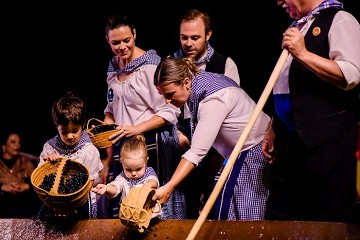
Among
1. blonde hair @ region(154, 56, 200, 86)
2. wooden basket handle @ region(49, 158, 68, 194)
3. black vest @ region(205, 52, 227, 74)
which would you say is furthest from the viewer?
black vest @ region(205, 52, 227, 74)

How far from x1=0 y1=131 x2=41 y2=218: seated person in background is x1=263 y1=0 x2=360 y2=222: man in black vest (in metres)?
4.04

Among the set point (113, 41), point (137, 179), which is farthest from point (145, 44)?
point (137, 179)

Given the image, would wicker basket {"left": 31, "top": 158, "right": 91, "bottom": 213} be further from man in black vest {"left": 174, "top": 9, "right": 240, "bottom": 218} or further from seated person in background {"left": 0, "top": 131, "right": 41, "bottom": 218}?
seated person in background {"left": 0, "top": 131, "right": 41, "bottom": 218}

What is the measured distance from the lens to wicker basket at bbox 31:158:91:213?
3652 mm

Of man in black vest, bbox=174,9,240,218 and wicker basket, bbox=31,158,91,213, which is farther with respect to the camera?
man in black vest, bbox=174,9,240,218

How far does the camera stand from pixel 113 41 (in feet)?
14.5

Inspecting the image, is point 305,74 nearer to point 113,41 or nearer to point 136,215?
point 136,215

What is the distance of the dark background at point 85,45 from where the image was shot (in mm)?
5684

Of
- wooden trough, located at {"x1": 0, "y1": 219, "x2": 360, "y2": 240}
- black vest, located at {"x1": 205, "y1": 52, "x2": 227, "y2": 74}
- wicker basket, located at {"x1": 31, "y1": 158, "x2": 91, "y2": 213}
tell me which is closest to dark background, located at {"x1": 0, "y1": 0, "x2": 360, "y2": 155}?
black vest, located at {"x1": 205, "y1": 52, "x2": 227, "y2": 74}

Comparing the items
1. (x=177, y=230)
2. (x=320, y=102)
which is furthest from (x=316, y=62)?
(x=177, y=230)

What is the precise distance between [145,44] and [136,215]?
290 cm

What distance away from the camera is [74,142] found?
423 centimetres

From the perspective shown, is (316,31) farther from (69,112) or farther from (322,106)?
(69,112)

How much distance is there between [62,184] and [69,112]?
54 centimetres
